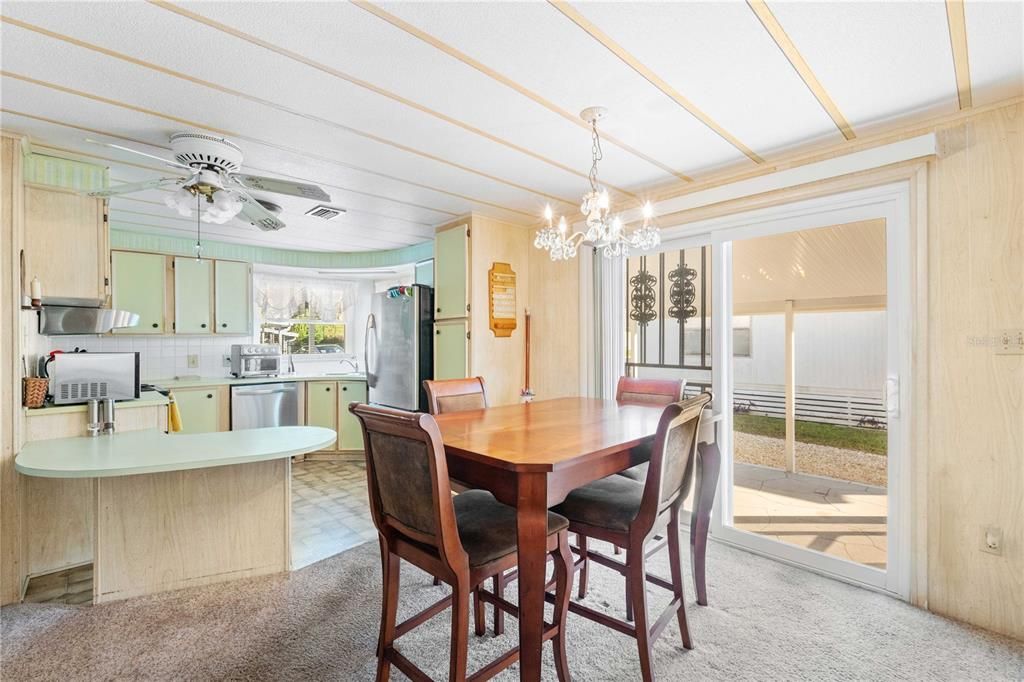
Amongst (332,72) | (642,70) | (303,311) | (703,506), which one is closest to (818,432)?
(703,506)

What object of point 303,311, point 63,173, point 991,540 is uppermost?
point 63,173

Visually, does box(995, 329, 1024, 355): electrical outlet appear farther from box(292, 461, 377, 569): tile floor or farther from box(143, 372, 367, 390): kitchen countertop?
box(143, 372, 367, 390): kitchen countertop

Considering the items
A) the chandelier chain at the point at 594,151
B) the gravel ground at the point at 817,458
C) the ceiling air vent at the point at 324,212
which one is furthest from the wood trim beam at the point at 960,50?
the ceiling air vent at the point at 324,212

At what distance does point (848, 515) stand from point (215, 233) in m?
5.46

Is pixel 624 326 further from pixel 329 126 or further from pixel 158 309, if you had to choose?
pixel 158 309

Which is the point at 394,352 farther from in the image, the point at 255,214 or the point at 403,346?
the point at 255,214

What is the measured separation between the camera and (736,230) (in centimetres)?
285

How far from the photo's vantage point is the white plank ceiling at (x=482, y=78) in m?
1.45

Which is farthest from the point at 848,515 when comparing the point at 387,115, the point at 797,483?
the point at 387,115

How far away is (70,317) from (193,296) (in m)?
1.84

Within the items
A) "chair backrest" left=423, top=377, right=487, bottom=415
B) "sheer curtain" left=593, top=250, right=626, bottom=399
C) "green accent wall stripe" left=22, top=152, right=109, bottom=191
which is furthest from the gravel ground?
"green accent wall stripe" left=22, top=152, right=109, bottom=191

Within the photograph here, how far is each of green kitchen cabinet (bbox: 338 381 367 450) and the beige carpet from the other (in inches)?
100

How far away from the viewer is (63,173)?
250cm

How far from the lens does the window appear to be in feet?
17.0
